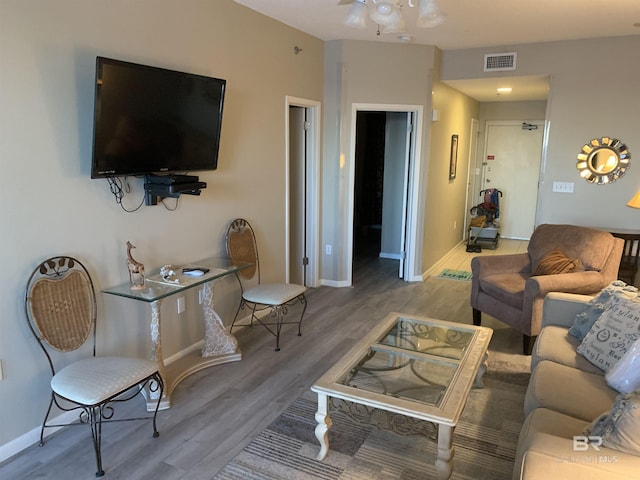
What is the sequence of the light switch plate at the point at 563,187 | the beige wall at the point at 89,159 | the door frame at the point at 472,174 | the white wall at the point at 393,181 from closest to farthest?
the beige wall at the point at 89,159 < the light switch plate at the point at 563,187 < the white wall at the point at 393,181 < the door frame at the point at 472,174

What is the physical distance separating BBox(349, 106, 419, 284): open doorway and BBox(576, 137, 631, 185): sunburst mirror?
1.75 metres

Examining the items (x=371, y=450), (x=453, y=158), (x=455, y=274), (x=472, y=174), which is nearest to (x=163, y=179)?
(x=371, y=450)

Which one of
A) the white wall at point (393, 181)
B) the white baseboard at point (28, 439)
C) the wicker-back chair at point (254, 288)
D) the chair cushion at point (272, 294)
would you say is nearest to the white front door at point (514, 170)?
the white wall at point (393, 181)

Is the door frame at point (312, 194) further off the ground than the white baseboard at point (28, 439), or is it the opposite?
the door frame at point (312, 194)

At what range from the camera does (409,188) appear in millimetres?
5344

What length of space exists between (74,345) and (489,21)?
403 cm

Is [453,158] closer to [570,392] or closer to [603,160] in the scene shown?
[603,160]

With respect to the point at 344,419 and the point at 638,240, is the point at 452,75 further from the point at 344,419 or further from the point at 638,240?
the point at 344,419

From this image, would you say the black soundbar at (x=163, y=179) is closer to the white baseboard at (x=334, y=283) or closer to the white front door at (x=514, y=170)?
the white baseboard at (x=334, y=283)

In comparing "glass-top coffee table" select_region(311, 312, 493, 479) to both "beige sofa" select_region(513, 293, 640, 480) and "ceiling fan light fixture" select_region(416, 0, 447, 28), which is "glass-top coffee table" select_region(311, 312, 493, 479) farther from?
"ceiling fan light fixture" select_region(416, 0, 447, 28)

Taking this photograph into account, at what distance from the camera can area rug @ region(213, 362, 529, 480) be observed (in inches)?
88.7

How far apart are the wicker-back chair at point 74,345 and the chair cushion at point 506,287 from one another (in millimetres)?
2656

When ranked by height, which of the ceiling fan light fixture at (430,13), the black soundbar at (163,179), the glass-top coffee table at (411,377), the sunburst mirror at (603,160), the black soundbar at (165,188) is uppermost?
the ceiling fan light fixture at (430,13)

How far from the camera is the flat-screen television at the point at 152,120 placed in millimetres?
2512
